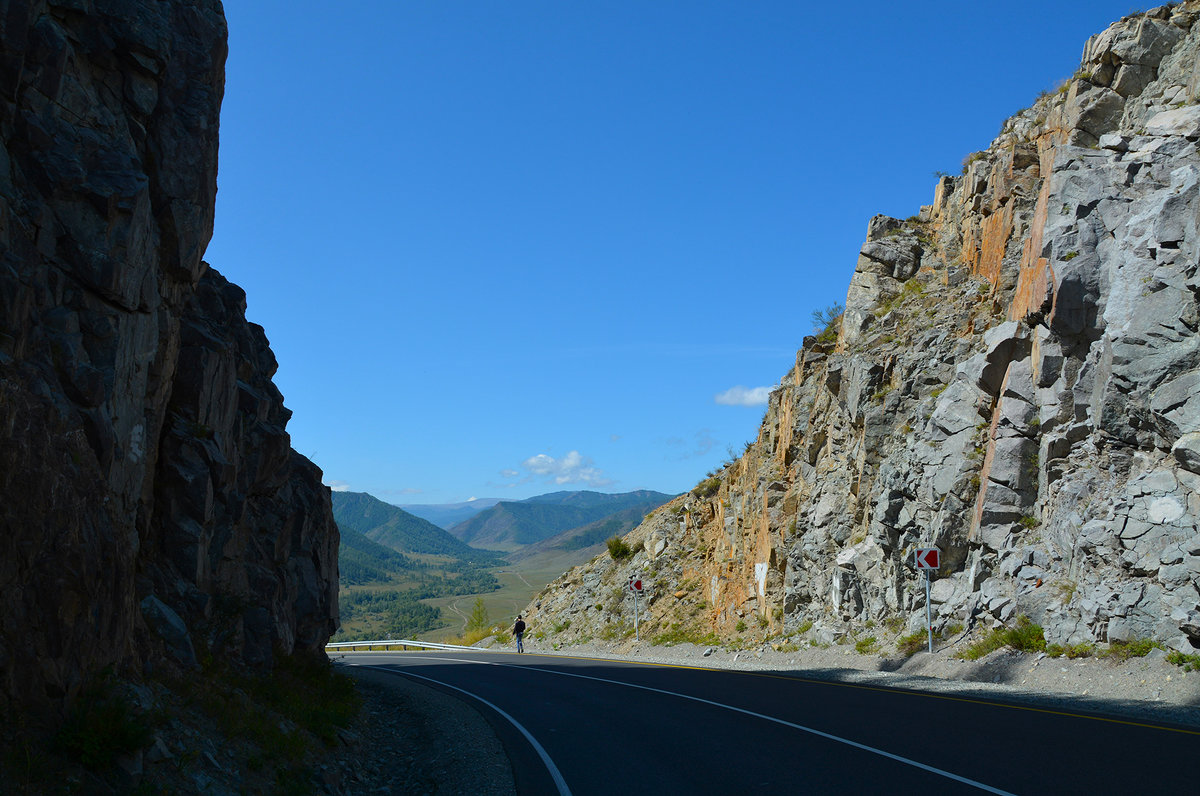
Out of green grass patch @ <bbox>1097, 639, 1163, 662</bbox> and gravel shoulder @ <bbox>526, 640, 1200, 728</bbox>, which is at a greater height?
green grass patch @ <bbox>1097, 639, 1163, 662</bbox>

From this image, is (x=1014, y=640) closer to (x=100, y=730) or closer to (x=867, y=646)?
(x=867, y=646)

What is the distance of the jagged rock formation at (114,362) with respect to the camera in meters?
7.45

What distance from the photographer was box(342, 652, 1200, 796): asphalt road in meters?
8.72

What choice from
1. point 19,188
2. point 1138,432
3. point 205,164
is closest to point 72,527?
point 19,188

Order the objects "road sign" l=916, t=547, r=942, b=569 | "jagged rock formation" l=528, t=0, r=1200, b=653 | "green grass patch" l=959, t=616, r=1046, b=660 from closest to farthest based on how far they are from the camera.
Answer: "jagged rock formation" l=528, t=0, r=1200, b=653
"green grass patch" l=959, t=616, r=1046, b=660
"road sign" l=916, t=547, r=942, b=569

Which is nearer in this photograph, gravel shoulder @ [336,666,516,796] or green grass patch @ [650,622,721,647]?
gravel shoulder @ [336,666,516,796]

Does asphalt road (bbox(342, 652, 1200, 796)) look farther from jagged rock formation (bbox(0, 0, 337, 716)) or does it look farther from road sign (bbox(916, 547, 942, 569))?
road sign (bbox(916, 547, 942, 569))

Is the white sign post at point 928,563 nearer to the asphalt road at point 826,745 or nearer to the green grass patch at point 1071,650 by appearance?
the green grass patch at point 1071,650

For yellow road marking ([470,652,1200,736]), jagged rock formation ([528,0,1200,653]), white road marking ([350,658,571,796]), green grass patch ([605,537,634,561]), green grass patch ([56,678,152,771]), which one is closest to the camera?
green grass patch ([56,678,152,771])

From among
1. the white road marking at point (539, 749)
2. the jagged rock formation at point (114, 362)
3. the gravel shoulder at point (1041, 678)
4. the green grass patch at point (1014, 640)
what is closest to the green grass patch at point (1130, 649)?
the gravel shoulder at point (1041, 678)

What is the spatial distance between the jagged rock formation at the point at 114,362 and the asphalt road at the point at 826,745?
531cm

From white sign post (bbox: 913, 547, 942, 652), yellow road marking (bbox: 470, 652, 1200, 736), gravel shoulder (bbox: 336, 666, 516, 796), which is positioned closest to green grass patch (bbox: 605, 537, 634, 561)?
yellow road marking (bbox: 470, 652, 1200, 736)

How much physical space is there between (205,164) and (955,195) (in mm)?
29473

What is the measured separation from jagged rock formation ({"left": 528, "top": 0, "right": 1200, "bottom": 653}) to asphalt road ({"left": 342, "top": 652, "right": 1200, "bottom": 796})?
6.07 meters
